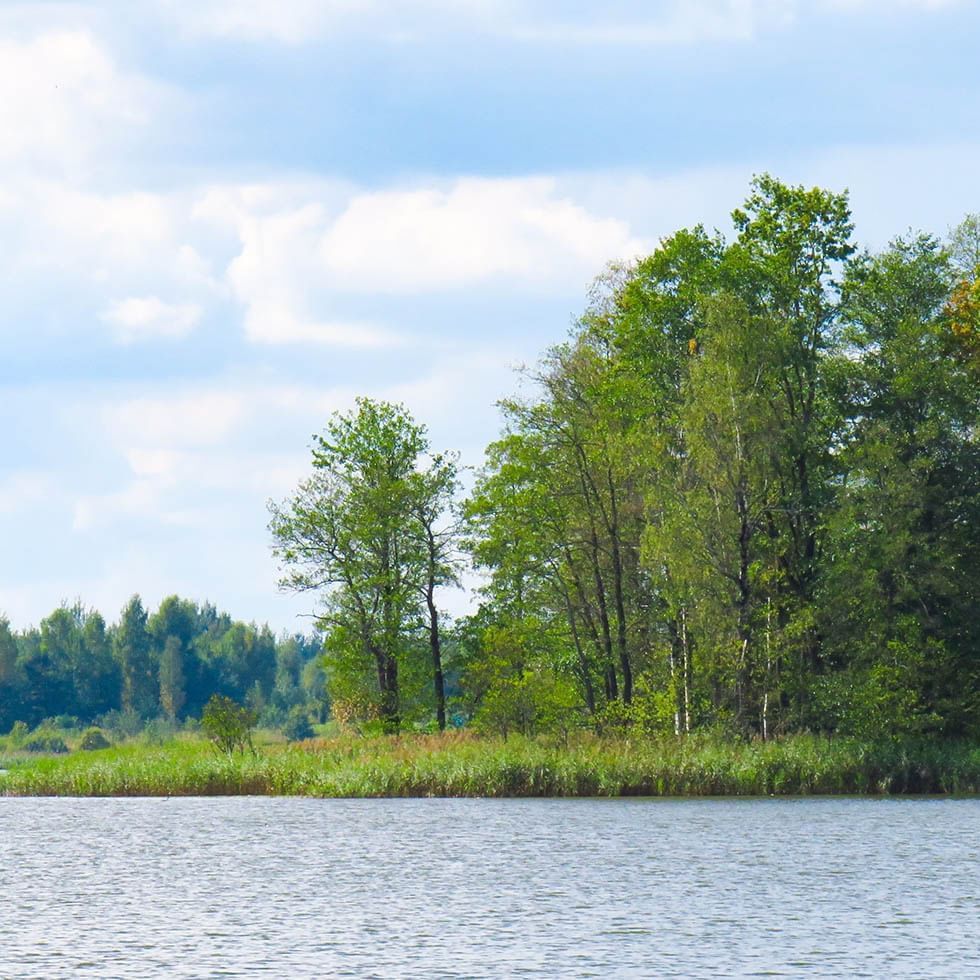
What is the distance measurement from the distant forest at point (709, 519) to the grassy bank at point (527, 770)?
7.64ft

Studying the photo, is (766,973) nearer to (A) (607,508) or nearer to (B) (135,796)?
(B) (135,796)

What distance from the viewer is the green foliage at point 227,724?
1999 inches

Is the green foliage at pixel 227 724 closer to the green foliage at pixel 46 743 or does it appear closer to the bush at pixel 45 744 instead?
the green foliage at pixel 46 743

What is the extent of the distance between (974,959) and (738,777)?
26.0 m

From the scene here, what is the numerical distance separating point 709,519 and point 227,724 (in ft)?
55.4

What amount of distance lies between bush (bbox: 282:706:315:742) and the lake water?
101 m

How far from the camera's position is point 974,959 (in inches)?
757

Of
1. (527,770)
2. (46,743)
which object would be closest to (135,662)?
(46,743)

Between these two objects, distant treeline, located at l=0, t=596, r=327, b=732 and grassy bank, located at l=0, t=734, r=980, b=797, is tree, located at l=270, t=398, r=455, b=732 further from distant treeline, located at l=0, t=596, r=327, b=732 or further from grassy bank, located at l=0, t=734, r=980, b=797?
distant treeline, located at l=0, t=596, r=327, b=732

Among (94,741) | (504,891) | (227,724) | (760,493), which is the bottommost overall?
(504,891)

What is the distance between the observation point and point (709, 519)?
52312 mm

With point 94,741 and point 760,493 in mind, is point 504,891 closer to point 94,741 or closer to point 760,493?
point 760,493

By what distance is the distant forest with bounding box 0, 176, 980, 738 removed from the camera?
171 ft

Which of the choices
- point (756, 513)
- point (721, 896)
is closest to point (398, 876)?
point (721, 896)
